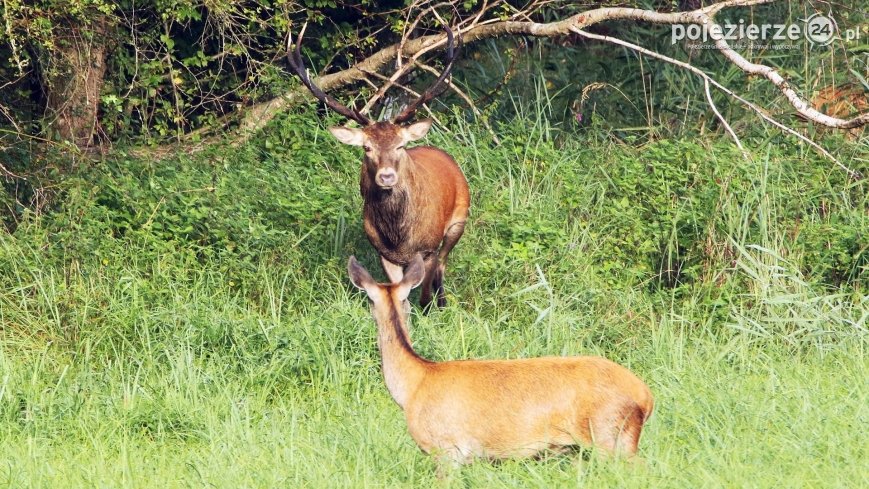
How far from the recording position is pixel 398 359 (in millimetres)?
4957

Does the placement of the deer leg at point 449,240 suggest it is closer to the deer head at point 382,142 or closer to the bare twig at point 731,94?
the deer head at point 382,142

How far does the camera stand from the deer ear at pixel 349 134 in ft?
25.4

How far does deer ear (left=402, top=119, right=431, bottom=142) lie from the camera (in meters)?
7.89

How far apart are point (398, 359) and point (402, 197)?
3.06 meters

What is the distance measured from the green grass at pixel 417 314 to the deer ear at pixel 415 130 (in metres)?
0.76

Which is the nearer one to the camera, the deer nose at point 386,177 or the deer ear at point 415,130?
the deer nose at point 386,177

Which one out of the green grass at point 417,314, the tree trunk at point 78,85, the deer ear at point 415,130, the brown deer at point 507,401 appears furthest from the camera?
the tree trunk at point 78,85

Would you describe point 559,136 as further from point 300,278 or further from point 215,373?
point 215,373

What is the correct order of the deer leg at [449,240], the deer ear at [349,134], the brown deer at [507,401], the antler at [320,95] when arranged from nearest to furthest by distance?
1. the brown deer at [507,401]
2. the deer ear at [349,134]
3. the antler at [320,95]
4. the deer leg at [449,240]

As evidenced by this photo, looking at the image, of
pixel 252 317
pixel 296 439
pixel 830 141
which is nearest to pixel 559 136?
pixel 830 141

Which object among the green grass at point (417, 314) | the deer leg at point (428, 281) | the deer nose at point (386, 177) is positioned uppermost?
the deer nose at point (386, 177)

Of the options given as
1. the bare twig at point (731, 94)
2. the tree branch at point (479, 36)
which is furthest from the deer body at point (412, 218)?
the bare twig at point (731, 94)

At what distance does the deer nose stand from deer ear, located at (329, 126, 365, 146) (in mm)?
290

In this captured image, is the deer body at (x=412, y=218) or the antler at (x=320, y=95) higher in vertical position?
the antler at (x=320, y=95)
